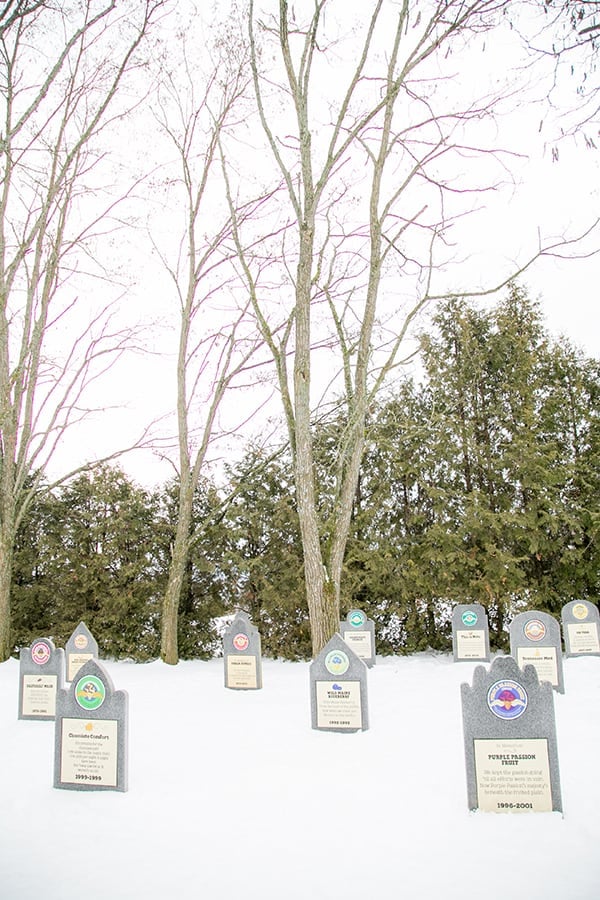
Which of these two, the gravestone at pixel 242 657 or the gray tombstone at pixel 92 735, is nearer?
the gray tombstone at pixel 92 735

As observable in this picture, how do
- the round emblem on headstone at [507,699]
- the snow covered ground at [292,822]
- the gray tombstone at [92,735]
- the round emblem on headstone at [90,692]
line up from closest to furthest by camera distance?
the snow covered ground at [292,822], the round emblem on headstone at [507,699], the gray tombstone at [92,735], the round emblem on headstone at [90,692]

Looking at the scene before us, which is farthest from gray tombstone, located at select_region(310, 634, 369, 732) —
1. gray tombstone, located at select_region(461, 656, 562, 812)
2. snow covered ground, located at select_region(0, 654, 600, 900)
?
gray tombstone, located at select_region(461, 656, 562, 812)

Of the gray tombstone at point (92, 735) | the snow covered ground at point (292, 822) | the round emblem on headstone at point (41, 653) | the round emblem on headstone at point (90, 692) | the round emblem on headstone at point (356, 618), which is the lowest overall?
the snow covered ground at point (292, 822)

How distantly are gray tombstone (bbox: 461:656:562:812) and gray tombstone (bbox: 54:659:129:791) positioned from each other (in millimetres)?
1945

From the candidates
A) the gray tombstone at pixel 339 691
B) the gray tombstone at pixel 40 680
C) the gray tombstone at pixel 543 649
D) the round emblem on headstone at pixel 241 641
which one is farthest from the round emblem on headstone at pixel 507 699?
the round emblem on headstone at pixel 241 641

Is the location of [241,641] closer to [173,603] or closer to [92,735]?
[173,603]

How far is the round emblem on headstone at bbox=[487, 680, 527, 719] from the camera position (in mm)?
3180

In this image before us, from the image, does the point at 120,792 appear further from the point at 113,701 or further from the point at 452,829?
the point at 452,829

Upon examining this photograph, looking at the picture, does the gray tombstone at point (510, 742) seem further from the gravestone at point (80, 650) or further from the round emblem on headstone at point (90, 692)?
the gravestone at point (80, 650)

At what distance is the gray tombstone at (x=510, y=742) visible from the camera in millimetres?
3070

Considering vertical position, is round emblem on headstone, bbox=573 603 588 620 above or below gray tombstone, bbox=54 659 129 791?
above

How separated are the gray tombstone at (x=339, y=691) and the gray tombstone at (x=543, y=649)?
185 centimetres

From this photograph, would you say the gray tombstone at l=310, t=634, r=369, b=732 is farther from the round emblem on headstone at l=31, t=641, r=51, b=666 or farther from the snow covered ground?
the round emblem on headstone at l=31, t=641, r=51, b=666

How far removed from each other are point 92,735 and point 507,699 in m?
2.35
